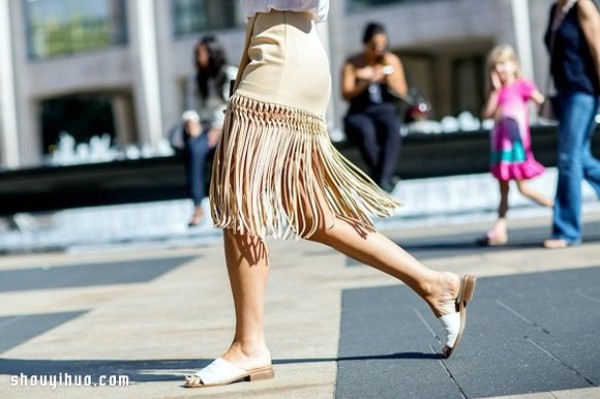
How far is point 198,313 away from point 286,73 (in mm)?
2404

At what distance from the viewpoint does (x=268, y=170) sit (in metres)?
4.55

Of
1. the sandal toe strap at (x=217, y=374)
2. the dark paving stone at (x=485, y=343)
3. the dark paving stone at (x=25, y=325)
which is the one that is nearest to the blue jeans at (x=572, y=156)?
the dark paving stone at (x=485, y=343)

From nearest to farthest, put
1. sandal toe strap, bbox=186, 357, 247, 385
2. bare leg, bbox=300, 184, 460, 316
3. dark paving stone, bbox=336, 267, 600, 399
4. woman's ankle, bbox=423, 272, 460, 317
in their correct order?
dark paving stone, bbox=336, 267, 600, 399 < sandal toe strap, bbox=186, 357, 247, 385 < bare leg, bbox=300, 184, 460, 316 < woman's ankle, bbox=423, 272, 460, 317

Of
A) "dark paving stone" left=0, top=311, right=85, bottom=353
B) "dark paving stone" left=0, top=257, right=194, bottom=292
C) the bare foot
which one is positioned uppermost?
the bare foot

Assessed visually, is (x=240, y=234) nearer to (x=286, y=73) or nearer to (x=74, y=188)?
(x=286, y=73)

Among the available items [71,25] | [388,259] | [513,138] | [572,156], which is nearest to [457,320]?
[388,259]

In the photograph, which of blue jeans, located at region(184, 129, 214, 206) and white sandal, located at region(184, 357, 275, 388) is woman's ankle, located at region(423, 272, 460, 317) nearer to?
white sandal, located at region(184, 357, 275, 388)

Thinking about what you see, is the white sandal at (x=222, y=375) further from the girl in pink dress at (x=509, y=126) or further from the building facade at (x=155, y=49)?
the building facade at (x=155, y=49)

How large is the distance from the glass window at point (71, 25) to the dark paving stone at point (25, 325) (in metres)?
35.3

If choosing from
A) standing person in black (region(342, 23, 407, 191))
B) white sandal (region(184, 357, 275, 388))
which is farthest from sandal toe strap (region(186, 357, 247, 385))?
standing person in black (region(342, 23, 407, 191))

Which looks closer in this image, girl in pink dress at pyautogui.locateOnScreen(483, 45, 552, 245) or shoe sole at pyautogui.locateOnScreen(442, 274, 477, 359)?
shoe sole at pyautogui.locateOnScreen(442, 274, 477, 359)

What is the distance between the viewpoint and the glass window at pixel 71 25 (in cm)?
4212

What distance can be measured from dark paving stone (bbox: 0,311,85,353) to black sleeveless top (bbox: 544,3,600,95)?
3.75 metres

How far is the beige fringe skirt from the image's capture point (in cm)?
450
